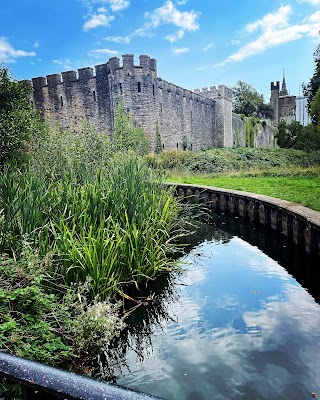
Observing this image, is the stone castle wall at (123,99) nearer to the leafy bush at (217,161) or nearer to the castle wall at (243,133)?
the leafy bush at (217,161)

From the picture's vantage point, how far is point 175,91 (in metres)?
26.3

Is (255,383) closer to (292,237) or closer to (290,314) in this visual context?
(290,314)

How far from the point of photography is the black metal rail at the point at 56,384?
586 mm

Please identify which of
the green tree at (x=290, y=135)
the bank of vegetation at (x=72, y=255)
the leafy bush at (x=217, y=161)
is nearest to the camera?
the bank of vegetation at (x=72, y=255)

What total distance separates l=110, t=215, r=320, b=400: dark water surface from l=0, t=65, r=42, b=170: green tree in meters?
6.03

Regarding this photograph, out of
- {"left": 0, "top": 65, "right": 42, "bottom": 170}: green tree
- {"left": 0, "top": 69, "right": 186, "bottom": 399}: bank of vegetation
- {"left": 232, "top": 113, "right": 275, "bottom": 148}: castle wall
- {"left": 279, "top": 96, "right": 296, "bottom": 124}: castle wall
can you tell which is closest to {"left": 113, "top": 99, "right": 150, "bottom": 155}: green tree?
{"left": 0, "top": 65, "right": 42, "bottom": 170}: green tree

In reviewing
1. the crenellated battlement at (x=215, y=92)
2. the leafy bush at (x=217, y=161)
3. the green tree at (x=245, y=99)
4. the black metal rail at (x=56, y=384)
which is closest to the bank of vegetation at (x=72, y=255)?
the black metal rail at (x=56, y=384)

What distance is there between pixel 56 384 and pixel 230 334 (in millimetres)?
3425

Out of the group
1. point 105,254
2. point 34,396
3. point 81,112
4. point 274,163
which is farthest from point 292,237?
point 81,112

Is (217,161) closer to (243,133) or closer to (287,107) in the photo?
(243,133)

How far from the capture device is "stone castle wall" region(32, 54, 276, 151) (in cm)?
2216

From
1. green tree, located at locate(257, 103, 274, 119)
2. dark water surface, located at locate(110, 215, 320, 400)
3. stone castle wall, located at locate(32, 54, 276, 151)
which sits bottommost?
dark water surface, located at locate(110, 215, 320, 400)

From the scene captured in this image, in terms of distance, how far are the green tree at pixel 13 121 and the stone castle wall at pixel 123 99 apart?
8692 mm

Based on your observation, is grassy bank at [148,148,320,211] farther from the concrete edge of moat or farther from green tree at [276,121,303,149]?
green tree at [276,121,303,149]
